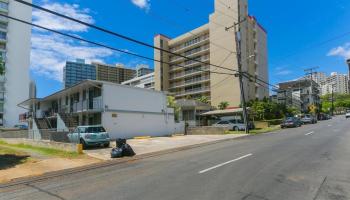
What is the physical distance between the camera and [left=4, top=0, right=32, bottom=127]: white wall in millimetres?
69312

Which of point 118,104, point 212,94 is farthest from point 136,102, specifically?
point 212,94

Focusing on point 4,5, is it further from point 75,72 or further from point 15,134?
point 15,134

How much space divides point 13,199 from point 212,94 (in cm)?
6188

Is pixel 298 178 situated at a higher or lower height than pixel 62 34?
Result: lower

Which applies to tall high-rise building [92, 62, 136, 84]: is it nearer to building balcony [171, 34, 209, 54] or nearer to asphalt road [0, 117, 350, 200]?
building balcony [171, 34, 209, 54]

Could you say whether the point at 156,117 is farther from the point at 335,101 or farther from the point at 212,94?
the point at 335,101

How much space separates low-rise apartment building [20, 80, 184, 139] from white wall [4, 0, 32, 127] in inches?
1538

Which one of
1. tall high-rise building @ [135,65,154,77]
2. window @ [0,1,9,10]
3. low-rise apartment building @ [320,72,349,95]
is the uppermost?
window @ [0,1,9,10]

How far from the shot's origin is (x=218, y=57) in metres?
67.6

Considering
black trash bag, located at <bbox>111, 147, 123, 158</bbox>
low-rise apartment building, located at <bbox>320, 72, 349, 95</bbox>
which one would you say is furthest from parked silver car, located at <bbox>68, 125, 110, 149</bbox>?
low-rise apartment building, located at <bbox>320, 72, 349, 95</bbox>

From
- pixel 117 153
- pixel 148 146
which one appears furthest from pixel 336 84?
pixel 117 153

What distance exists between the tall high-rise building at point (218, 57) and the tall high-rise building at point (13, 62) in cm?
3582

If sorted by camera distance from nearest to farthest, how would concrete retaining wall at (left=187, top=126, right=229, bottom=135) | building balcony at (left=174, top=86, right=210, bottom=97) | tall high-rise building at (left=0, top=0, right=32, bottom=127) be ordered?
concrete retaining wall at (left=187, top=126, right=229, bottom=135) → tall high-rise building at (left=0, top=0, right=32, bottom=127) → building balcony at (left=174, top=86, right=210, bottom=97)

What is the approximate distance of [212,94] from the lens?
67.2 m
